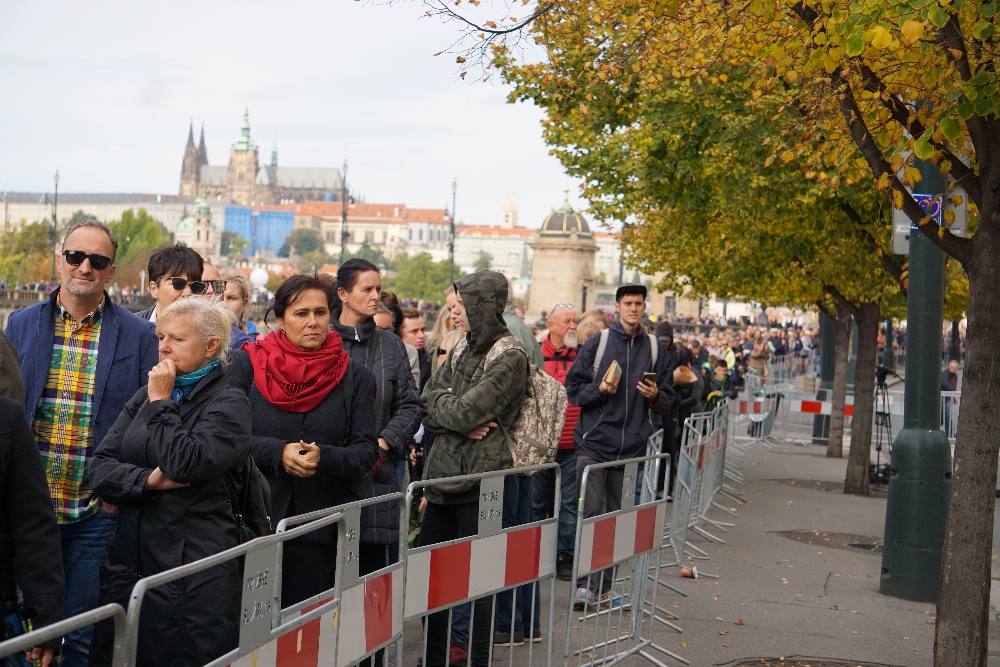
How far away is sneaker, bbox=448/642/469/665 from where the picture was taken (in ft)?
19.9

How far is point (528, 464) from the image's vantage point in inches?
240

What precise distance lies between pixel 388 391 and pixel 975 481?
2937 mm

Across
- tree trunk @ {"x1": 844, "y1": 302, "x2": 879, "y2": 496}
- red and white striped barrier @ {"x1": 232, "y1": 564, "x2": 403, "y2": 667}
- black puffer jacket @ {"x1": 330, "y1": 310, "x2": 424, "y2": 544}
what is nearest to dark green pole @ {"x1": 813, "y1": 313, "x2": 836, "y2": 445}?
tree trunk @ {"x1": 844, "y1": 302, "x2": 879, "y2": 496}

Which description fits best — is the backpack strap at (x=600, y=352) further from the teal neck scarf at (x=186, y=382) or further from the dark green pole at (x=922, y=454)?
the teal neck scarf at (x=186, y=382)

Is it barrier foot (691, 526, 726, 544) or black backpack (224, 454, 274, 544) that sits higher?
black backpack (224, 454, 274, 544)

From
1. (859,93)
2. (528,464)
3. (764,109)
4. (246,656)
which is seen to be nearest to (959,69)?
(859,93)

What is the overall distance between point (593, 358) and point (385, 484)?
2.76 metres

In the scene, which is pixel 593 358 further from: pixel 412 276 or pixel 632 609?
pixel 412 276

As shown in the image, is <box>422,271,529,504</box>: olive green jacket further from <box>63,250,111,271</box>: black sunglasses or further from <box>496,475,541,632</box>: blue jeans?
<box>63,250,111,271</box>: black sunglasses

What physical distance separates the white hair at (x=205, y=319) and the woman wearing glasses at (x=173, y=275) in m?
1.69

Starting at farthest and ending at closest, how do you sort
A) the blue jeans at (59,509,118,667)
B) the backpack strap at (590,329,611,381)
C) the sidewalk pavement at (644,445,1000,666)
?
1. the backpack strap at (590,329,611,381)
2. the sidewalk pavement at (644,445,1000,666)
3. the blue jeans at (59,509,118,667)

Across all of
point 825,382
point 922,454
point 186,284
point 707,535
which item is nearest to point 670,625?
point 922,454

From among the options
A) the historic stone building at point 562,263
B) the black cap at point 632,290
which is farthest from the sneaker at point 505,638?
the historic stone building at point 562,263

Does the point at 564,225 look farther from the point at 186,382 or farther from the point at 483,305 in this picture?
the point at 186,382
